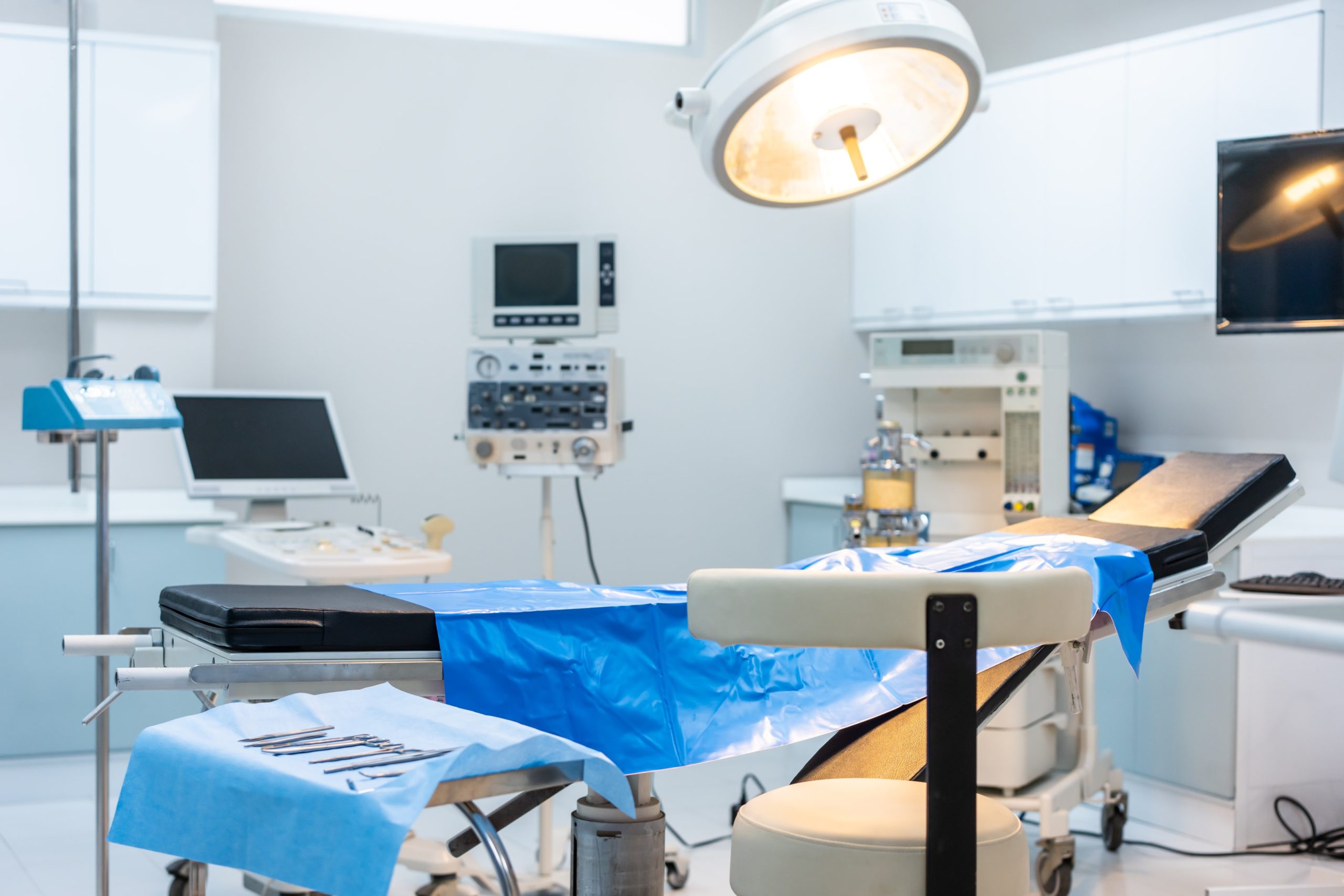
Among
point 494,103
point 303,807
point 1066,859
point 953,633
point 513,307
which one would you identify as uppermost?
point 494,103

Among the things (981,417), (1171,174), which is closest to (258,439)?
(981,417)

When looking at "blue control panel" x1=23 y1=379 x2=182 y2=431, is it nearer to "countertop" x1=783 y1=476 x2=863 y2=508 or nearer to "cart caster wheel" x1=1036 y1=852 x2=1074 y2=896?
"cart caster wheel" x1=1036 y1=852 x2=1074 y2=896

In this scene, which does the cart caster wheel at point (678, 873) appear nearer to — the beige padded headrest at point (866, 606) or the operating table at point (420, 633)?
the operating table at point (420, 633)

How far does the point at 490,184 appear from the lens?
15.0ft

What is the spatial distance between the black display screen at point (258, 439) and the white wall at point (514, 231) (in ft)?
2.84

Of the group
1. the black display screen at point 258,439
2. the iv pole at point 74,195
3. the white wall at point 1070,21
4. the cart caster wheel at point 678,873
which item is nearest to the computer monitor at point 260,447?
the black display screen at point 258,439

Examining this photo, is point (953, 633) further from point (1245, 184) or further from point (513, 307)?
point (1245, 184)

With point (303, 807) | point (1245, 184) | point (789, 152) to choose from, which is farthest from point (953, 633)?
point (1245, 184)

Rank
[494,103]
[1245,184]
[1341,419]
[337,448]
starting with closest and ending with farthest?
[1341,419] → [1245,184] → [337,448] → [494,103]

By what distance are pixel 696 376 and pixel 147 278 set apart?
78.7 inches

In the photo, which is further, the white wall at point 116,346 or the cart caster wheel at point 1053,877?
the white wall at point 116,346

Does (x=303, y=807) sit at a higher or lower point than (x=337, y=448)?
lower

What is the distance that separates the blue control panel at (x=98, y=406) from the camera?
226 centimetres

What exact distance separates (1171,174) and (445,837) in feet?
9.38
